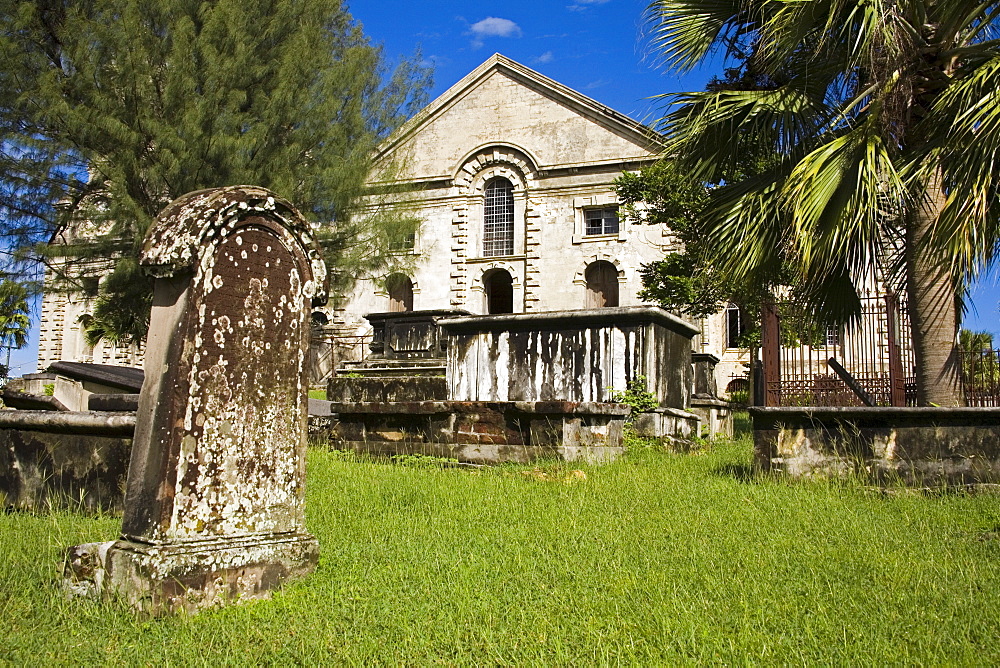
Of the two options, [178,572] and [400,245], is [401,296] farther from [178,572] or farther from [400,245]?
[178,572]

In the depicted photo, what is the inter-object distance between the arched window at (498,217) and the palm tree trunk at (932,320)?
19.8m

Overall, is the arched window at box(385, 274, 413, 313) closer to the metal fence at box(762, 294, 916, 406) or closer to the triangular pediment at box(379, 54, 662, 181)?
the triangular pediment at box(379, 54, 662, 181)

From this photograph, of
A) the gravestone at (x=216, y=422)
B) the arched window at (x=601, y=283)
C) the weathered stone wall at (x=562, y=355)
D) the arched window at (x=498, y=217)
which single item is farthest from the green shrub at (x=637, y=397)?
the arched window at (x=498, y=217)

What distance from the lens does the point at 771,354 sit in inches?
331

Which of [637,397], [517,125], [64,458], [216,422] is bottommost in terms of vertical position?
[64,458]

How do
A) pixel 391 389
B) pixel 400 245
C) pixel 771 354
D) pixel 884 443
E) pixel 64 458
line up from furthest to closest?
1. pixel 400 245
2. pixel 391 389
3. pixel 771 354
4. pixel 884 443
5. pixel 64 458

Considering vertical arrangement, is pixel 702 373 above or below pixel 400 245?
below

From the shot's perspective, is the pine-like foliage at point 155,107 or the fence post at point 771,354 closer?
the fence post at point 771,354

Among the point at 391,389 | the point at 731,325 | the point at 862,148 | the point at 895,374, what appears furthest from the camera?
the point at 731,325

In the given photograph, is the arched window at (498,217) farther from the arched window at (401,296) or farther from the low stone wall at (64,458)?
the low stone wall at (64,458)

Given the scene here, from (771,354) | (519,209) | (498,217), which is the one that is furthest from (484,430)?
(498,217)

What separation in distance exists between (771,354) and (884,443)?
2.62 meters

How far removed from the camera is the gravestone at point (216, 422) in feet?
11.3

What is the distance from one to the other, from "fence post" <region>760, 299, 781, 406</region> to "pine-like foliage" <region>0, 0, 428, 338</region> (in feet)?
34.8
